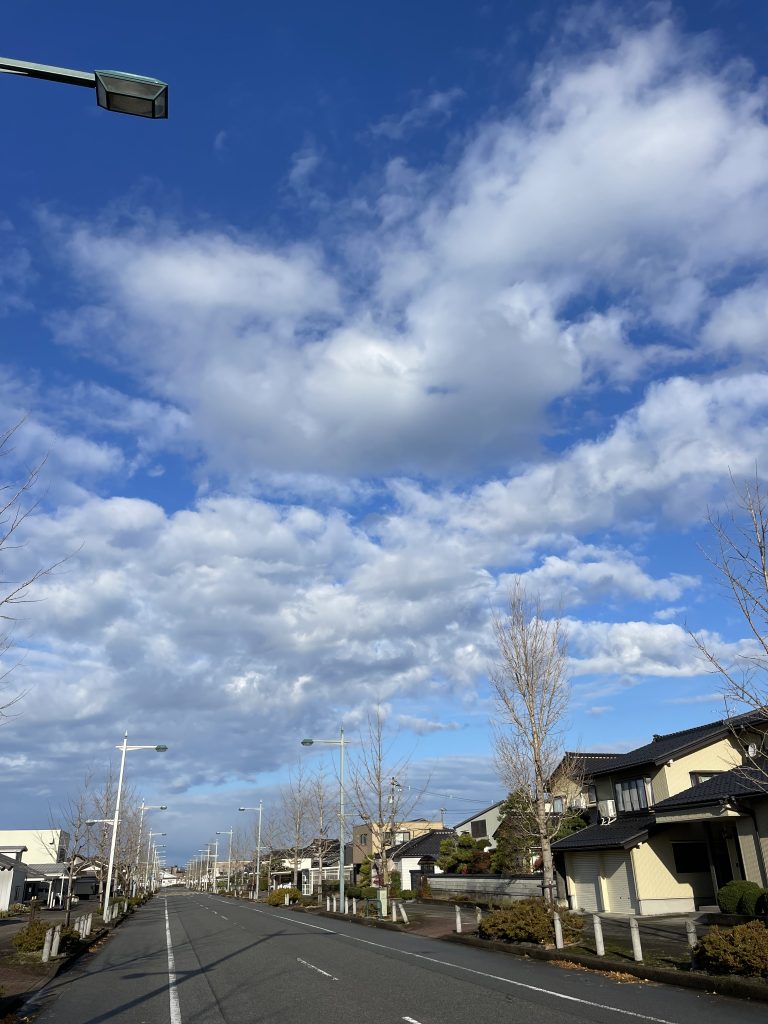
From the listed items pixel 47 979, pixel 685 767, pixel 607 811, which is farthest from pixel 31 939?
pixel 685 767

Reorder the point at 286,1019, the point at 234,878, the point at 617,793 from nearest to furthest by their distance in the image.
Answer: the point at 286,1019 < the point at 617,793 < the point at 234,878

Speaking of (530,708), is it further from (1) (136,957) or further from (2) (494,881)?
(2) (494,881)

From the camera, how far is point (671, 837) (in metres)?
29.4

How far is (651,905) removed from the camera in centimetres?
2830

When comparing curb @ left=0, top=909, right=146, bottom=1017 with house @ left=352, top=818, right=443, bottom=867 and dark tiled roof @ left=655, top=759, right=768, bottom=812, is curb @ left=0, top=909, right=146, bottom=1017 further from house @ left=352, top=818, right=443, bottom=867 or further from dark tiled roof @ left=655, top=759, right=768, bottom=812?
house @ left=352, top=818, right=443, bottom=867

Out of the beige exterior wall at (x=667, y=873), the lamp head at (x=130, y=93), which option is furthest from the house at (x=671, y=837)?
the lamp head at (x=130, y=93)

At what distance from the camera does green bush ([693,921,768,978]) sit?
12.7 meters

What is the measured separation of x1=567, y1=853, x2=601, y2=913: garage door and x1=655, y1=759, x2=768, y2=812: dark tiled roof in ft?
16.0

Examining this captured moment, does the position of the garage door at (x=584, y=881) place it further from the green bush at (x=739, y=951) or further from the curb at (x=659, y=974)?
the green bush at (x=739, y=951)

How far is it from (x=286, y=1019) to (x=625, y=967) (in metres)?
8.13

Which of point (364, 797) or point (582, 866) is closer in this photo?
point (582, 866)

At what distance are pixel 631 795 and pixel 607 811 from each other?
173 cm

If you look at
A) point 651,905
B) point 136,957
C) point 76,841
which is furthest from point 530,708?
point 76,841

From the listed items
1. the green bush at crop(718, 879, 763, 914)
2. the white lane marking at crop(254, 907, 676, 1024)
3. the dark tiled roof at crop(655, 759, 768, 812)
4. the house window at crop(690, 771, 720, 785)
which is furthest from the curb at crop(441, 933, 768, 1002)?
the house window at crop(690, 771, 720, 785)
